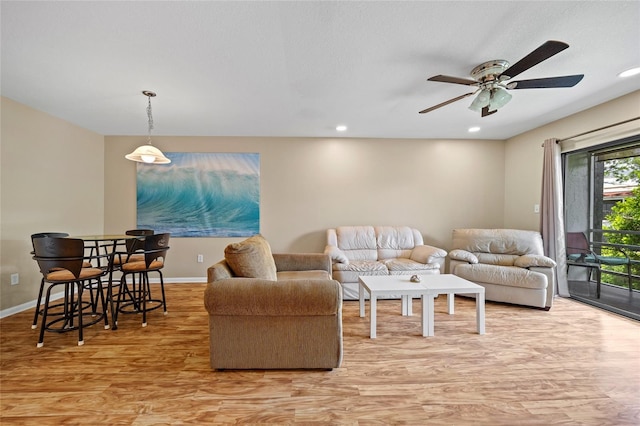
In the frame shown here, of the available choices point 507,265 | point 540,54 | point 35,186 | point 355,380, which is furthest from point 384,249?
point 35,186

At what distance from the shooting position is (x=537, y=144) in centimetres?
413

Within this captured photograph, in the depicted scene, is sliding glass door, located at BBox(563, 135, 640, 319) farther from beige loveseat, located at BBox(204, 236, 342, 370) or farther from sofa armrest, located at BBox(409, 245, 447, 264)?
beige loveseat, located at BBox(204, 236, 342, 370)

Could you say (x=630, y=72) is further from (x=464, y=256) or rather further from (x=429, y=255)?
(x=429, y=255)

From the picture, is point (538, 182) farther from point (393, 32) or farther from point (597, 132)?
point (393, 32)

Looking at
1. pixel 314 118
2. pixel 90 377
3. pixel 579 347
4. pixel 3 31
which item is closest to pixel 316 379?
pixel 90 377

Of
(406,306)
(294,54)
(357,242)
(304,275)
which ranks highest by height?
(294,54)

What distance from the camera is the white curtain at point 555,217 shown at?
12.0 ft

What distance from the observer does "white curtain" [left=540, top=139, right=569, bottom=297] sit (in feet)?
12.0

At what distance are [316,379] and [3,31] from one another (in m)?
3.31

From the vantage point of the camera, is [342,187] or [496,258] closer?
[496,258]

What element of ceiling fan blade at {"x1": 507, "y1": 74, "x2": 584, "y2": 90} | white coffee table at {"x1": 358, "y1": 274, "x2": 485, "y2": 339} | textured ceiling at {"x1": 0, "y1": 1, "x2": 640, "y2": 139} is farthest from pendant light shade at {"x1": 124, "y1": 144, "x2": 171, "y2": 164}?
ceiling fan blade at {"x1": 507, "y1": 74, "x2": 584, "y2": 90}

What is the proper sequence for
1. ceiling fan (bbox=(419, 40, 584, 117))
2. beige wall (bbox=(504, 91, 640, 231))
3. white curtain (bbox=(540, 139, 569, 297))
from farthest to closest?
white curtain (bbox=(540, 139, 569, 297))
beige wall (bbox=(504, 91, 640, 231))
ceiling fan (bbox=(419, 40, 584, 117))

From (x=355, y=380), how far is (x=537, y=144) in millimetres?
4404

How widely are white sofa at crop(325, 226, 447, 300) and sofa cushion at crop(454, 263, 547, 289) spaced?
364 millimetres
